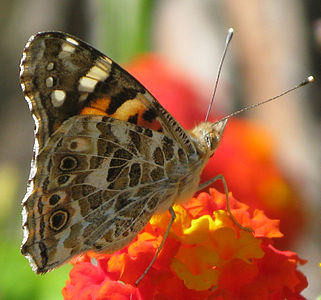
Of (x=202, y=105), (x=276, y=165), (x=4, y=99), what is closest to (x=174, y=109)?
(x=202, y=105)

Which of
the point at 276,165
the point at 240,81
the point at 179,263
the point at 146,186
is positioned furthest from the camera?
the point at 240,81

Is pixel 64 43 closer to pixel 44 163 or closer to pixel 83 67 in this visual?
pixel 83 67

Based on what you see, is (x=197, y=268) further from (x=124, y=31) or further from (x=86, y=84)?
(x=124, y=31)

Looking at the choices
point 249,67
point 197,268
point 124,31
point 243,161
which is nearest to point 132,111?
point 197,268

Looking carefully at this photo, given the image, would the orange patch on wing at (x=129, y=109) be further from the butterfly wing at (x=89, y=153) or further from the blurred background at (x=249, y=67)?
the blurred background at (x=249, y=67)

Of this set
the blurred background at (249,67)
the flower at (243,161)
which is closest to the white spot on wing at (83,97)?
the flower at (243,161)

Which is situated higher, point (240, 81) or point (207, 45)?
point (207, 45)

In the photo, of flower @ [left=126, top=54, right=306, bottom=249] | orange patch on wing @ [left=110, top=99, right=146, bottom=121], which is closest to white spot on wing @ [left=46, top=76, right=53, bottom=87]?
orange patch on wing @ [left=110, top=99, right=146, bottom=121]
